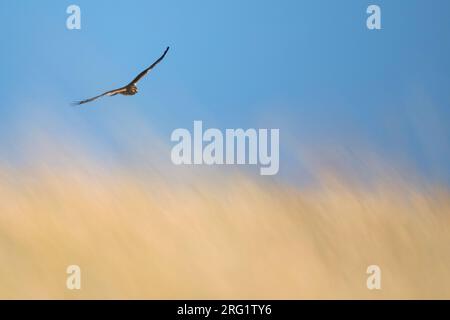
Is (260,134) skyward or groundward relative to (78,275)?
skyward

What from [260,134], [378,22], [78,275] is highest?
[378,22]

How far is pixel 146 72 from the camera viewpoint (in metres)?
10.4
